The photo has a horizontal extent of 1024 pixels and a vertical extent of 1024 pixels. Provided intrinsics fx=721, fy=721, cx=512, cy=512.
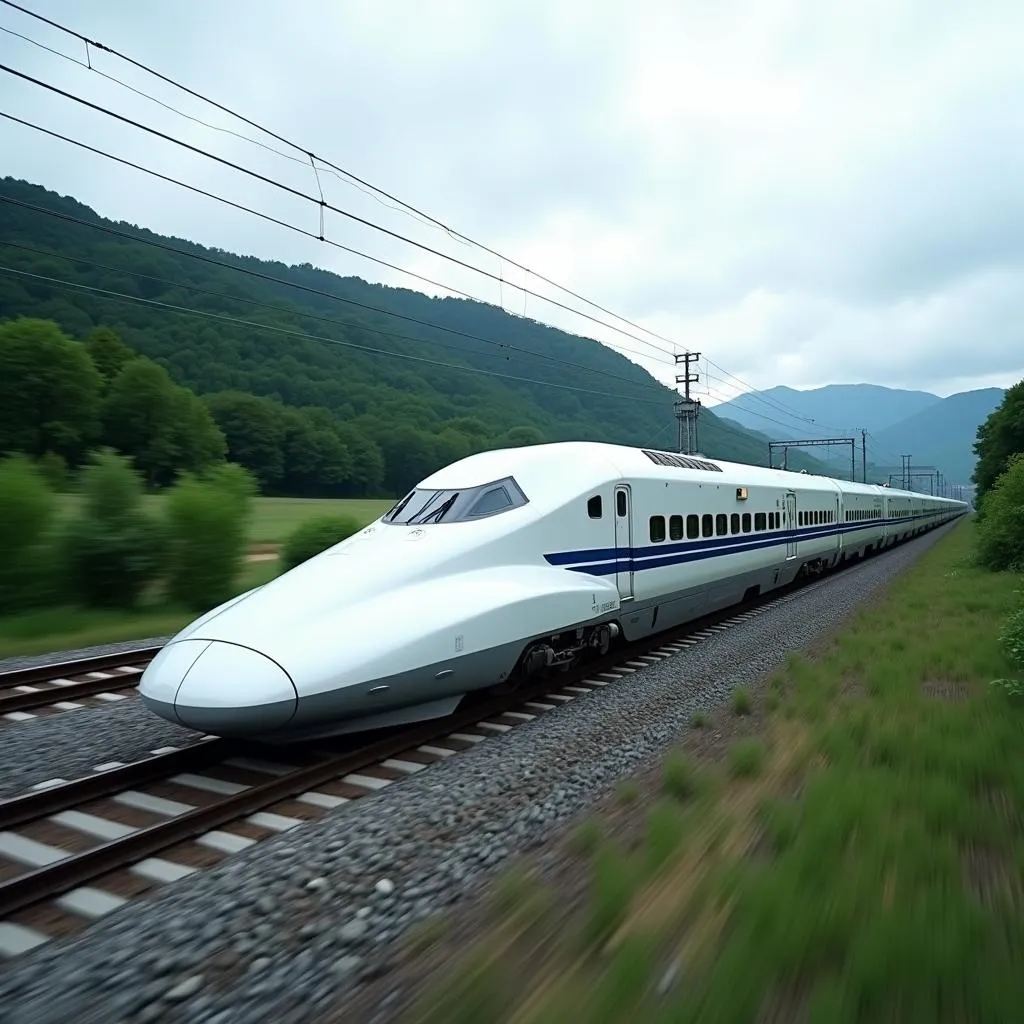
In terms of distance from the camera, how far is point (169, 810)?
15.3ft

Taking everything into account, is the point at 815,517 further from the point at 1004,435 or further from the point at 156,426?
the point at 1004,435

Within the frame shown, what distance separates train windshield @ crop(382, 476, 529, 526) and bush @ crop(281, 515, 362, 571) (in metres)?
9.81

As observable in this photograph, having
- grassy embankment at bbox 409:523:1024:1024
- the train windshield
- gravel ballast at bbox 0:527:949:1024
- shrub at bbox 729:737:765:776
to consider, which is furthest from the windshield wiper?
shrub at bbox 729:737:765:776

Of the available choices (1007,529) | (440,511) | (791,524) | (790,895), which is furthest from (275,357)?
(790,895)

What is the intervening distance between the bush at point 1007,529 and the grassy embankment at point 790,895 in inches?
556

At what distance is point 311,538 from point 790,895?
15.3 m

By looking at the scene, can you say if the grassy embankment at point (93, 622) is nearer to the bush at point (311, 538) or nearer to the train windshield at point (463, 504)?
the bush at point (311, 538)

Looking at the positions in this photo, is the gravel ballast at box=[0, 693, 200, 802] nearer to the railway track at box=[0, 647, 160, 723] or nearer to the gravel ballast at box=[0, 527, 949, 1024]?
the railway track at box=[0, 647, 160, 723]

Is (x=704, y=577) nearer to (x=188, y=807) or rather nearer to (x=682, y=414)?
(x=188, y=807)

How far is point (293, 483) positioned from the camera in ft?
74.1

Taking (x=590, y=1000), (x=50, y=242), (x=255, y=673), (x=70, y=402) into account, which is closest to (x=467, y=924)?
(x=590, y=1000)

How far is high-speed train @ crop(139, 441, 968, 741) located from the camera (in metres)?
5.02

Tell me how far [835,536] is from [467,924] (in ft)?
64.3

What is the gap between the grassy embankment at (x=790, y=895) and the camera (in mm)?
2459
